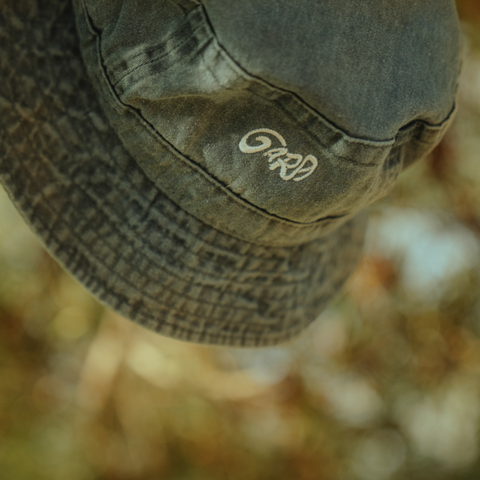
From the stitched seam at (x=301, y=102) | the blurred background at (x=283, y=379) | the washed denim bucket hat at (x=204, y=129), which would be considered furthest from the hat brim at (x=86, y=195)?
the blurred background at (x=283, y=379)

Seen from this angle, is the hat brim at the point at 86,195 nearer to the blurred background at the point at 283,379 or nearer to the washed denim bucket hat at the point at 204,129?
the washed denim bucket hat at the point at 204,129

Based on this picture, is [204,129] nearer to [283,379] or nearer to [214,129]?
[214,129]

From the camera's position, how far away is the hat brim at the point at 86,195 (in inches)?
16.4

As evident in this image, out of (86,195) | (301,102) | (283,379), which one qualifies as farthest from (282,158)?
(283,379)

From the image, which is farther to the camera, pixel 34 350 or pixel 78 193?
pixel 34 350

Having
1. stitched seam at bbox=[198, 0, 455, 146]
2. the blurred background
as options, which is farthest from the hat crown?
the blurred background

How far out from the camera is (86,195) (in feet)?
1.43

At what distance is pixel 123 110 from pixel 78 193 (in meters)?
0.09

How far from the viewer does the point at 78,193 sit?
0.43 meters

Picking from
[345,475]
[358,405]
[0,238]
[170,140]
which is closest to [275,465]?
[345,475]

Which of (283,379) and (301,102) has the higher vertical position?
(301,102)

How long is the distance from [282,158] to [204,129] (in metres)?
0.06

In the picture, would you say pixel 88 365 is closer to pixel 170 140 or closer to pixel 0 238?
pixel 0 238

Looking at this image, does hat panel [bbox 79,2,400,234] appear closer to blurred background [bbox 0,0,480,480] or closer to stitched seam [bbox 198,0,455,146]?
stitched seam [bbox 198,0,455,146]
